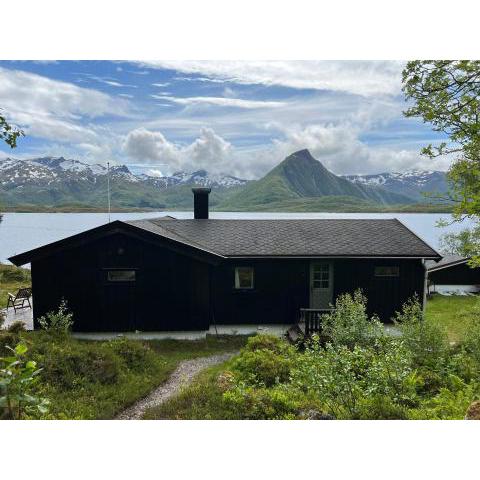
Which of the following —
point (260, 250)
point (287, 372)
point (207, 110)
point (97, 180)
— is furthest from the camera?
point (97, 180)

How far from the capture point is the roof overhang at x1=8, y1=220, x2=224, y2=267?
11.9 meters

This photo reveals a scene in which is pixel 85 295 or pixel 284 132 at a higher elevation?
pixel 284 132

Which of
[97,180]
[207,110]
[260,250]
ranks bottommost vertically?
[260,250]

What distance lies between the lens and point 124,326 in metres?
12.4

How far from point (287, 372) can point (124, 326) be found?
670 cm

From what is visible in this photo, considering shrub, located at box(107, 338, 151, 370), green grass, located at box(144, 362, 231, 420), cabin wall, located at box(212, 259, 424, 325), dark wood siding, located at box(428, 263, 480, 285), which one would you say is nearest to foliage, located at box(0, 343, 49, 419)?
green grass, located at box(144, 362, 231, 420)

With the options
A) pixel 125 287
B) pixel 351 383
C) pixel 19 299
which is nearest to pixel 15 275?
pixel 19 299

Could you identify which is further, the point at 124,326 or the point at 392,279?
the point at 392,279

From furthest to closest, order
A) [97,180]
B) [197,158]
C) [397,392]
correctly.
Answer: [97,180]
[197,158]
[397,392]

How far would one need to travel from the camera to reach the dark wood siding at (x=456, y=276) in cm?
2412

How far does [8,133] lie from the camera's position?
645 centimetres

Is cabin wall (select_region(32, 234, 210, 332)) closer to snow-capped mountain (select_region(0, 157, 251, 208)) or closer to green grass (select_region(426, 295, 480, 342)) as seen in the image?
green grass (select_region(426, 295, 480, 342))

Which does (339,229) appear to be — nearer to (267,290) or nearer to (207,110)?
(267,290)

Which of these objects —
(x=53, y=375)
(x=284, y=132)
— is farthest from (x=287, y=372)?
(x=284, y=132)
